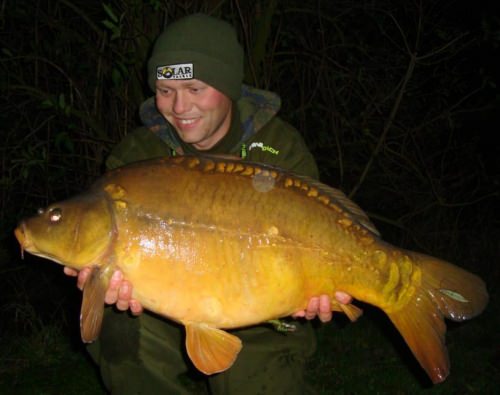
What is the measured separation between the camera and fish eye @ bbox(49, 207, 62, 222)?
169 cm

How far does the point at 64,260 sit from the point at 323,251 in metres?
0.80

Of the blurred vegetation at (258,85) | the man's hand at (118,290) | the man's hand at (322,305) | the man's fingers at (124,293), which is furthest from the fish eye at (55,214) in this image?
the blurred vegetation at (258,85)

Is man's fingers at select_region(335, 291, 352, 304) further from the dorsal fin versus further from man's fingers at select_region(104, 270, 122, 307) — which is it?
man's fingers at select_region(104, 270, 122, 307)

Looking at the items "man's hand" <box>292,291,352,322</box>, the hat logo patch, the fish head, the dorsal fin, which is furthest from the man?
the fish head

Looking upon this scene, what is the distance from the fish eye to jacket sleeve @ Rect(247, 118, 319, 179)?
87cm

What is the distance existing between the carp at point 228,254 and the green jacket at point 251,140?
1.81 feet

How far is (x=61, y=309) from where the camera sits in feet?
12.5

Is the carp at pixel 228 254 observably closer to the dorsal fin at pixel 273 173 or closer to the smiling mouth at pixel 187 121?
the dorsal fin at pixel 273 173

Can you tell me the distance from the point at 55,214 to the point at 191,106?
677 mm

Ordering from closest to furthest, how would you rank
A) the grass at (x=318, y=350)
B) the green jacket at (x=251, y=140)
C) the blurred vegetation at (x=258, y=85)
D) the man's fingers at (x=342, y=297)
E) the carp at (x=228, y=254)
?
1. the carp at (x=228, y=254)
2. the man's fingers at (x=342, y=297)
3. the green jacket at (x=251, y=140)
4. the grass at (x=318, y=350)
5. the blurred vegetation at (x=258, y=85)

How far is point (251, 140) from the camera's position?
233 centimetres

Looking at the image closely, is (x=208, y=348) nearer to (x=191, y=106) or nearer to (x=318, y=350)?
(x=191, y=106)

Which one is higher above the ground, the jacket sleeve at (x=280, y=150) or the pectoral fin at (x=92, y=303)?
the jacket sleeve at (x=280, y=150)

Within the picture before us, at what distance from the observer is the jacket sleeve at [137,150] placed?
7.76 ft
